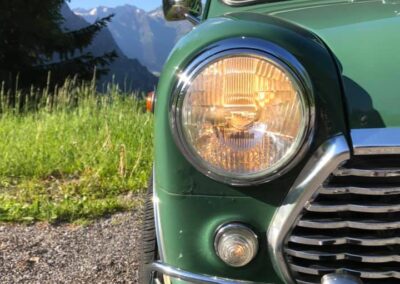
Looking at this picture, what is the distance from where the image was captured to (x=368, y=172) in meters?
1.62

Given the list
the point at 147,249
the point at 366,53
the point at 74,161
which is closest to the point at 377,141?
the point at 366,53

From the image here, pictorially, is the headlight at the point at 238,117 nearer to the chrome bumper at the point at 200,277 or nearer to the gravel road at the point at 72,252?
the chrome bumper at the point at 200,277

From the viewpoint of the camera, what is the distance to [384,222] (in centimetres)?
166

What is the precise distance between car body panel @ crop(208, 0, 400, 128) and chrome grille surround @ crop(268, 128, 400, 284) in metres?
0.07

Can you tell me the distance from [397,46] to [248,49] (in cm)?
46

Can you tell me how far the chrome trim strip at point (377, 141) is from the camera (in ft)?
5.27

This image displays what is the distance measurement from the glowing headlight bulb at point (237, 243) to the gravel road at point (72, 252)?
53.7 inches

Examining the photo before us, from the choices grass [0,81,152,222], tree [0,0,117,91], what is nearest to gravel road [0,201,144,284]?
grass [0,81,152,222]

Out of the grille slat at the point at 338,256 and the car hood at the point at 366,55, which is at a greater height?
the car hood at the point at 366,55

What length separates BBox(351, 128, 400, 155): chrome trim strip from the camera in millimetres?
1605

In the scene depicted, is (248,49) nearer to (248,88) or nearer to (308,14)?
(248,88)

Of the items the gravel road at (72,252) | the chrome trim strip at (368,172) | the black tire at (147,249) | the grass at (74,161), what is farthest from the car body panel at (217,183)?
the grass at (74,161)

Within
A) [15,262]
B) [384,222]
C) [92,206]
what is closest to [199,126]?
[384,222]

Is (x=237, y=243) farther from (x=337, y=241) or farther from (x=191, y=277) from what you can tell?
(x=337, y=241)
